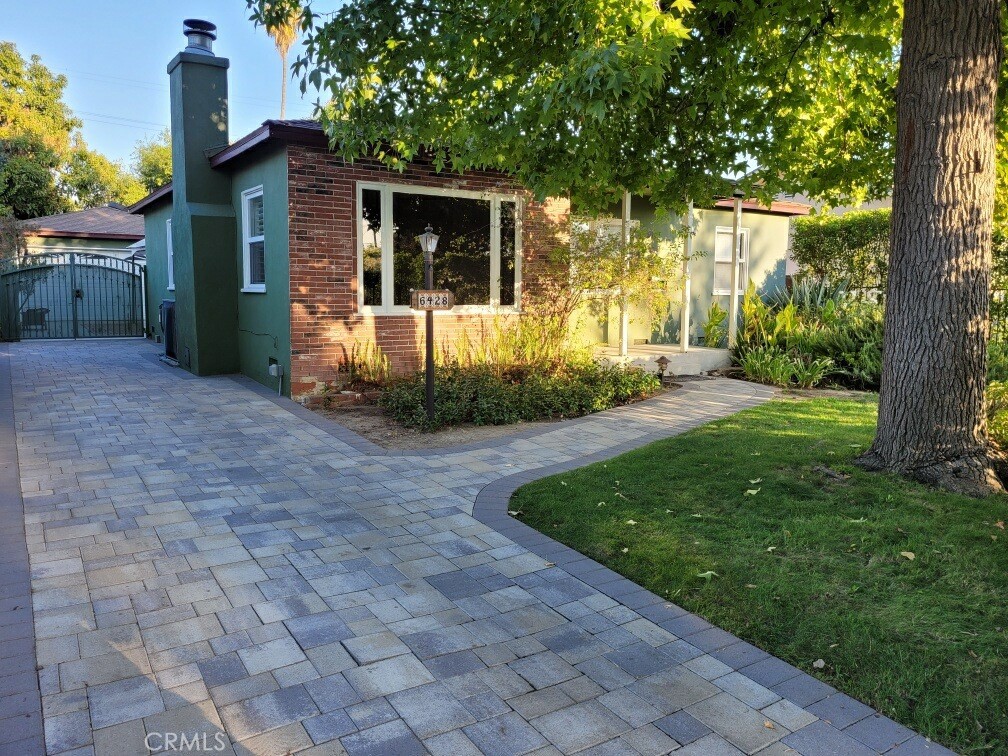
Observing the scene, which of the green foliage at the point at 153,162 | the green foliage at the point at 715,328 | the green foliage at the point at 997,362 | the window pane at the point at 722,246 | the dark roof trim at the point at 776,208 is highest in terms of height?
the green foliage at the point at 153,162

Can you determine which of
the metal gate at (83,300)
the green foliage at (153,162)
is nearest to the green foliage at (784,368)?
the metal gate at (83,300)

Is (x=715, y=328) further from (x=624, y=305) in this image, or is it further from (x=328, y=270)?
(x=328, y=270)

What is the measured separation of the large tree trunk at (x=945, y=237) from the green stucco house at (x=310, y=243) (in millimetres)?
5430

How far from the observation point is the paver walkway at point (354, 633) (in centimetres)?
263

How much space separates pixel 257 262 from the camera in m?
10.5

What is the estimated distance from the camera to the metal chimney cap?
10984mm

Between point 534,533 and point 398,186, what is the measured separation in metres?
6.09

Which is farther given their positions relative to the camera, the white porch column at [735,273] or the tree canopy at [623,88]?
the white porch column at [735,273]

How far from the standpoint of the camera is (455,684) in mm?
2932

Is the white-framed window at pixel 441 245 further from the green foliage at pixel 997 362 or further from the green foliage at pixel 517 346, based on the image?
the green foliage at pixel 997 362

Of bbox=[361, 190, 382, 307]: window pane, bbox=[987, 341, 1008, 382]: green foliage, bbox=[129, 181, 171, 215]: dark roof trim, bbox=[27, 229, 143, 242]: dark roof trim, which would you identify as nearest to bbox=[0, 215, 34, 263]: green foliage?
bbox=[129, 181, 171, 215]: dark roof trim

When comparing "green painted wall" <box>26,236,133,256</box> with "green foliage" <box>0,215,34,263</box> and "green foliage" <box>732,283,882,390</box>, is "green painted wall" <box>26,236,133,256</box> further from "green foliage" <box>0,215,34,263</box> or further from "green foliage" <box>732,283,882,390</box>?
"green foliage" <box>732,283,882,390</box>

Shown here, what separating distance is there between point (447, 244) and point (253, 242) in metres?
2.91

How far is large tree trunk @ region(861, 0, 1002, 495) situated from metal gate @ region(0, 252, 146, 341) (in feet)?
56.5
